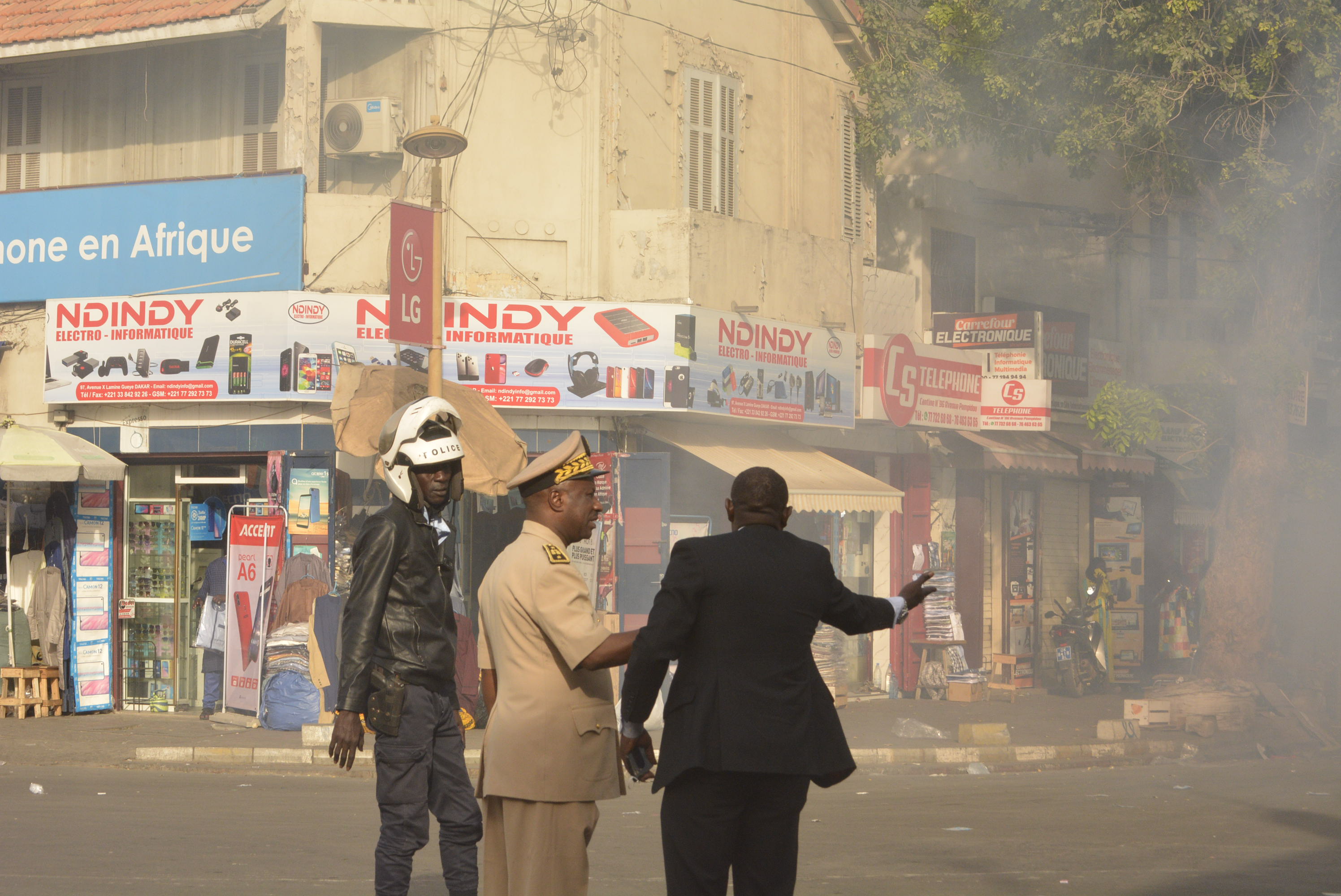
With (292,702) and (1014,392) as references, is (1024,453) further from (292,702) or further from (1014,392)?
(292,702)

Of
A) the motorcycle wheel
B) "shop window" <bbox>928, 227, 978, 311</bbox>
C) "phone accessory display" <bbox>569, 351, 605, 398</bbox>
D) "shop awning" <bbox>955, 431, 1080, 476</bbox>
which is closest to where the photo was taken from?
"phone accessory display" <bbox>569, 351, 605, 398</bbox>

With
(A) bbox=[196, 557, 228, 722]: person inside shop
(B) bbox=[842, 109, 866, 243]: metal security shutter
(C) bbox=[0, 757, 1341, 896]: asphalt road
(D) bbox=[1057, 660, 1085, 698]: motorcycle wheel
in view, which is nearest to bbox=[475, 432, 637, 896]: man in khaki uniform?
(C) bbox=[0, 757, 1341, 896]: asphalt road

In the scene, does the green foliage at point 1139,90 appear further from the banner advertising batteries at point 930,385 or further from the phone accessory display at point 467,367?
the phone accessory display at point 467,367

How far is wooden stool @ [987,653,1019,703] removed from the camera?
65.9ft

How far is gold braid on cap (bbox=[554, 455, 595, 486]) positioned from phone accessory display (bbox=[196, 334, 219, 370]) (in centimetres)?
1132

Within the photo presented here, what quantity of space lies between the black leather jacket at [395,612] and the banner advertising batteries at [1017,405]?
1556cm

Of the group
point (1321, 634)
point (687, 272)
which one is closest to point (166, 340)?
point (687, 272)

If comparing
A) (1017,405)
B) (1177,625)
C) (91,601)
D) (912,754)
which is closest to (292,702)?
(91,601)

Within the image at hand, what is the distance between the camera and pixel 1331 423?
28781 millimetres

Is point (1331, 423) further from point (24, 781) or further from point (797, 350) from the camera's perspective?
point (24, 781)

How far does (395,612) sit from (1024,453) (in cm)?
1697

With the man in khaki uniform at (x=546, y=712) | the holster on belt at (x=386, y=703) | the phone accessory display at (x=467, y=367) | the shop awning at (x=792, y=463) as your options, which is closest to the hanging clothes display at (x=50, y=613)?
the phone accessory display at (x=467, y=367)

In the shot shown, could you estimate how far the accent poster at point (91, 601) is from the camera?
15984mm

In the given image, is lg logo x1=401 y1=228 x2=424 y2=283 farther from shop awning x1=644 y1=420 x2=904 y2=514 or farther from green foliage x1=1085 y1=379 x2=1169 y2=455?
green foliage x1=1085 y1=379 x2=1169 y2=455
